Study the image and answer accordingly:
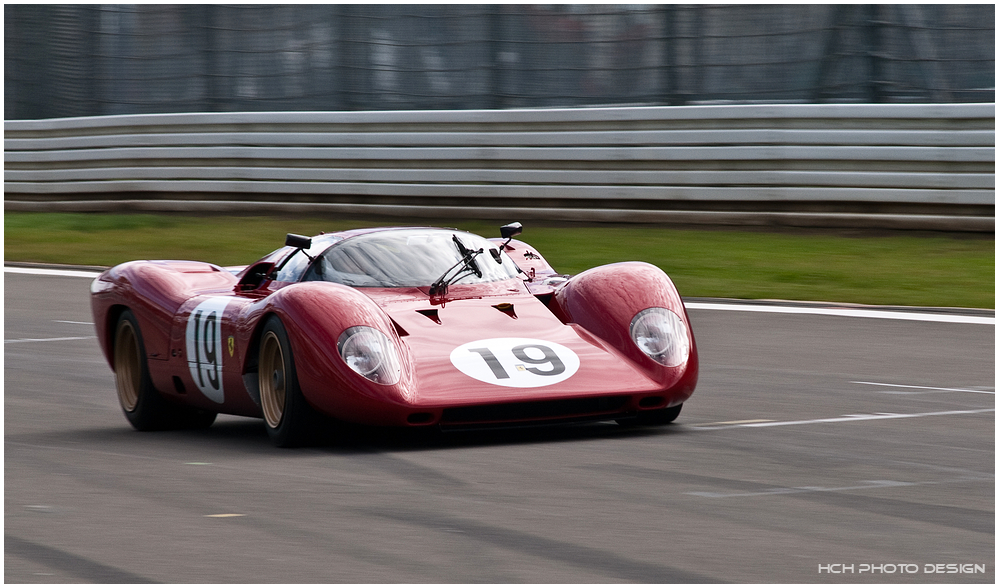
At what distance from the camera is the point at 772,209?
58.1 feet

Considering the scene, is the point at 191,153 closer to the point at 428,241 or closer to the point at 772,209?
the point at 772,209

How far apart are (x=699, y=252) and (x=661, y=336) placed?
9.56 meters

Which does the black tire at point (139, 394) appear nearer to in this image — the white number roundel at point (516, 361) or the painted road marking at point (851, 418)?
the white number roundel at point (516, 361)

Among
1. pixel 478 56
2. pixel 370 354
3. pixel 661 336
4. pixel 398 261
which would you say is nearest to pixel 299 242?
pixel 398 261

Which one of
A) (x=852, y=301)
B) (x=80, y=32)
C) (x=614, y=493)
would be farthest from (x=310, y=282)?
(x=80, y=32)

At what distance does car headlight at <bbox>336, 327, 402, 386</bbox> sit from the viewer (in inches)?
268

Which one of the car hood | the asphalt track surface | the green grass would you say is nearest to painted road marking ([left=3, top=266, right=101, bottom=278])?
the green grass

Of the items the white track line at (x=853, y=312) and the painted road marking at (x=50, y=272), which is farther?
the painted road marking at (x=50, y=272)

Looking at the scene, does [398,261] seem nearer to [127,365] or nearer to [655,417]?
[655,417]

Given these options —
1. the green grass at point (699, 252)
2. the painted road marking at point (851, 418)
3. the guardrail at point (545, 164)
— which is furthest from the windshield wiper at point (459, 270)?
the guardrail at point (545, 164)

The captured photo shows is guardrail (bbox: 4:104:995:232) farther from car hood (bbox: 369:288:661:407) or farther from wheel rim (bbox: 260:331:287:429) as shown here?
wheel rim (bbox: 260:331:287:429)

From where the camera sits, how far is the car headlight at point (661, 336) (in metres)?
7.30

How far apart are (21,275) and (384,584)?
13.8 metres

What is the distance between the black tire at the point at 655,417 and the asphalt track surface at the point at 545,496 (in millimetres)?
84
